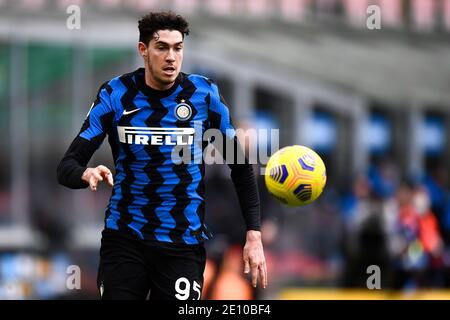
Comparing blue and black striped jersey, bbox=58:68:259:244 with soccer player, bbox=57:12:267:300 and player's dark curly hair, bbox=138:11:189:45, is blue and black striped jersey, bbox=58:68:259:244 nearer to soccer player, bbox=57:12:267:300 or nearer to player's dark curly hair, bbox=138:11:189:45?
soccer player, bbox=57:12:267:300

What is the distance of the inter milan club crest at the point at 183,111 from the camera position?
238 inches

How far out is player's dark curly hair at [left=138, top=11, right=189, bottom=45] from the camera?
236 inches

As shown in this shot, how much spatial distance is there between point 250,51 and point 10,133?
4.18 metres

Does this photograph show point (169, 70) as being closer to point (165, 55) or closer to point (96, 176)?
point (165, 55)

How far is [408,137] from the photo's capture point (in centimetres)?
1689

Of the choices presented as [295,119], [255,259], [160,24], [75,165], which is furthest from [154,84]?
[295,119]

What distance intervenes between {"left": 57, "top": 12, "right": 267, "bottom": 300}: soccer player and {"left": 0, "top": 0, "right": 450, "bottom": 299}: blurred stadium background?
21.4 feet

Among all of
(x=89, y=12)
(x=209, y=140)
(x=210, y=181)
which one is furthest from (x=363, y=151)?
(x=209, y=140)

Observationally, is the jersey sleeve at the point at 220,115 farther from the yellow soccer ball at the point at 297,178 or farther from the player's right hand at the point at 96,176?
the player's right hand at the point at 96,176

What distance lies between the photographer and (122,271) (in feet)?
19.1

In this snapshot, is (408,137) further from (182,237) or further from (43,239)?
(182,237)

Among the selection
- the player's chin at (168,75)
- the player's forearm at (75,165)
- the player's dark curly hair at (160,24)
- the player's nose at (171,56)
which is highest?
the player's dark curly hair at (160,24)

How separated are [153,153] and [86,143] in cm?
41

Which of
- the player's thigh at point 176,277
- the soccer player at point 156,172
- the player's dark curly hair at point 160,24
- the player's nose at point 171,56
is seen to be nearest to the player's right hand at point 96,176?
the soccer player at point 156,172
